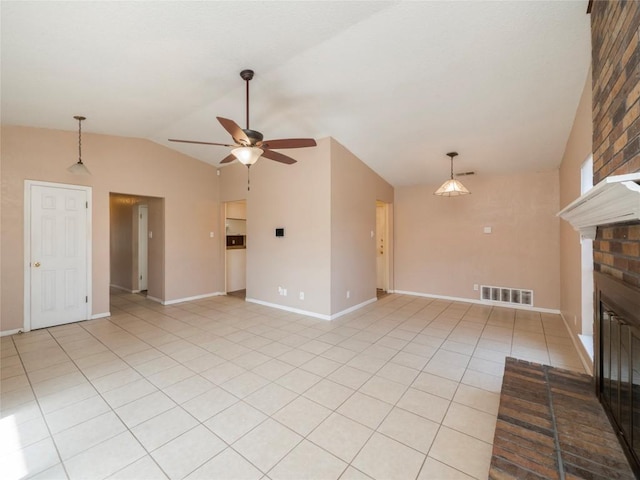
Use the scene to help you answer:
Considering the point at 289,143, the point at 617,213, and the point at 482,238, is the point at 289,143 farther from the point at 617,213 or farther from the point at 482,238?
the point at 482,238

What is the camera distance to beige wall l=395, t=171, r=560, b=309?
493 cm

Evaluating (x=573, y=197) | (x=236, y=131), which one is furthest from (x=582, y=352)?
(x=236, y=131)

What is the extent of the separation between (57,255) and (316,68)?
4.78 meters

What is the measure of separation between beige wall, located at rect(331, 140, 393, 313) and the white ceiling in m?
0.66

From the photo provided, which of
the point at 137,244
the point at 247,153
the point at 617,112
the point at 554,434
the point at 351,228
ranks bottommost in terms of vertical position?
the point at 554,434

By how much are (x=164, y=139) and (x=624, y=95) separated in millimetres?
5885

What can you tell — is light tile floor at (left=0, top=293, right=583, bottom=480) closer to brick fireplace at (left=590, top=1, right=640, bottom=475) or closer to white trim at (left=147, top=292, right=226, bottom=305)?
brick fireplace at (left=590, top=1, right=640, bottom=475)

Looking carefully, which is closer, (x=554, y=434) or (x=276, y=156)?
(x=554, y=434)

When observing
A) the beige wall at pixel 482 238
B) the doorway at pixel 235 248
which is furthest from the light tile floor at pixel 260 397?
the doorway at pixel 235 248

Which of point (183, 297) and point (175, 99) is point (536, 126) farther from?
point (183, 297)

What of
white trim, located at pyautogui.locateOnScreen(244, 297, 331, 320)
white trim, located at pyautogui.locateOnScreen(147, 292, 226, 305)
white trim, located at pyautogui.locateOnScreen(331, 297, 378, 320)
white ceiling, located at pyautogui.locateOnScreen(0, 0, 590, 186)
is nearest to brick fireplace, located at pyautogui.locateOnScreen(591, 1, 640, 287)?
white ceiling, located at pyautogui.locateOnScreen(0, 0, 590, 186)

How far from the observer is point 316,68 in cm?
286

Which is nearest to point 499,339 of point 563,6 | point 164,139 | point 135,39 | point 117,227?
point 563,6

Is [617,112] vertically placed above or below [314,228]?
above
